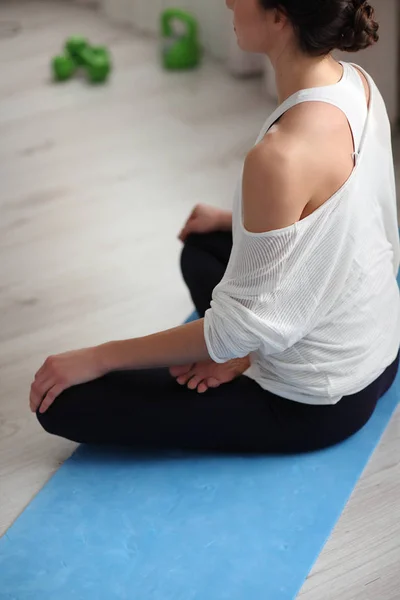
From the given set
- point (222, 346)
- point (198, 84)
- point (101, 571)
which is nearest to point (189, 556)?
point (101, 571)

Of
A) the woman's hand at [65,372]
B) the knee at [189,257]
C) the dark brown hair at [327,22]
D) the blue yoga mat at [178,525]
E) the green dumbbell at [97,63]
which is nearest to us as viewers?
the dark brown hair at [327,22]

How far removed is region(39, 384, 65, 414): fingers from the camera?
134 centimetres

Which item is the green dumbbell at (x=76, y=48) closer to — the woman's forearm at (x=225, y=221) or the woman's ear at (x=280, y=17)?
the woman's forearm at (x=225, y=221)

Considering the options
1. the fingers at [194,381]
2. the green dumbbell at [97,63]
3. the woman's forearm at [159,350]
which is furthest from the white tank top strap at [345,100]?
the green dumbbell at [97,63]

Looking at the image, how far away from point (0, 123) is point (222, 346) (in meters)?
1.56

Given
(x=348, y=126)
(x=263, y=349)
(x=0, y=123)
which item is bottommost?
(x=0, y=123)

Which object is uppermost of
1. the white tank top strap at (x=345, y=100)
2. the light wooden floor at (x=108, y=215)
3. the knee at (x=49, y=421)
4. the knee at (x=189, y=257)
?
the white tank top strap at (x=345, y=100)

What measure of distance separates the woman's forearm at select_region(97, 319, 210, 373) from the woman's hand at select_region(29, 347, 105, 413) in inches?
0.6

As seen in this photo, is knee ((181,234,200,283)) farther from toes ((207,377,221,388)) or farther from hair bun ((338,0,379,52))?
hair bun ((338,0,379,52))

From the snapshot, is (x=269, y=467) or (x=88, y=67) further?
(x=88, y=67)

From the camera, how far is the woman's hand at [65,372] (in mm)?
1327

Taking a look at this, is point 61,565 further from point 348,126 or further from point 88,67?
point 88,67

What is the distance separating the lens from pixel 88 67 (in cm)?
276

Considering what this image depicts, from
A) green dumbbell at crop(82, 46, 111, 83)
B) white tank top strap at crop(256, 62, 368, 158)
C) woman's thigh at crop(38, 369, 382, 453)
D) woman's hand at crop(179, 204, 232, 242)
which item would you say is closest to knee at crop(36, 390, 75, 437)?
woman's thigh at crop(38, 369, 382, 453)
